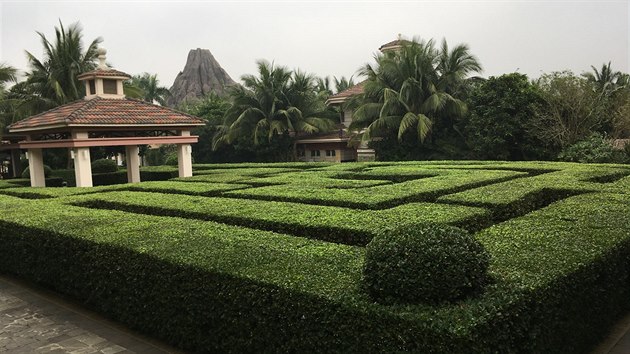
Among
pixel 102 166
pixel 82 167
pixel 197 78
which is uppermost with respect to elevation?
pixel 197 78

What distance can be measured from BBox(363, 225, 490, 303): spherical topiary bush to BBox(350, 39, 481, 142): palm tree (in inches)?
862

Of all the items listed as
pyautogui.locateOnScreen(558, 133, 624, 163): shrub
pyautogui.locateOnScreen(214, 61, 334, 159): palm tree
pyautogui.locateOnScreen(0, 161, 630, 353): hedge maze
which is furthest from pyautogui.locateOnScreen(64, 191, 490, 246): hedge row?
pyautogui.locateOnScreen(214, 61, 334, 159): palm tree

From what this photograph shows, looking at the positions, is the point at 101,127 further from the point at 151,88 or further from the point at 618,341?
the point at 151,88

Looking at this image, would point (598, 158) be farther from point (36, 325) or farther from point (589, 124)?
point (36, 325)

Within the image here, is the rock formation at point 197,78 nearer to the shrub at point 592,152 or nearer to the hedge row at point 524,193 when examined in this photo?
the shrub at point 592,152

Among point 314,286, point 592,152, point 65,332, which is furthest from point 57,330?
point 592,152

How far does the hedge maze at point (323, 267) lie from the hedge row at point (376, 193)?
0.16 feet

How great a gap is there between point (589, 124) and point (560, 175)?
13.4 metres

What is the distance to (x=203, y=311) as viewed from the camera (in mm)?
5152

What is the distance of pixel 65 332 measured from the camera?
6.53 metres

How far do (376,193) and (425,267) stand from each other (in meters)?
6.12

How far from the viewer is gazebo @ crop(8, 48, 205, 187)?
52.6 ft

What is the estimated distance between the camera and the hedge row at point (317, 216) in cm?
688

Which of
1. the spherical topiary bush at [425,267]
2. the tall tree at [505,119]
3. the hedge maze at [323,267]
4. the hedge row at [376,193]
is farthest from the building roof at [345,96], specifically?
the spherical topiary bush at [425,267]
